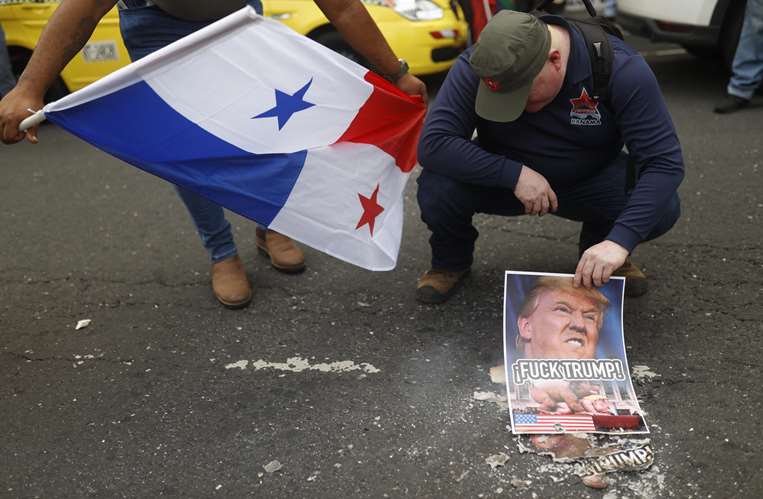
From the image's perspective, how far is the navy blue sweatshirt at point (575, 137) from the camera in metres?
2.38

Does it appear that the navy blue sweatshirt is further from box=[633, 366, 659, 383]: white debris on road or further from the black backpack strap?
box=[633, 366, 659, 383]: white debris on road

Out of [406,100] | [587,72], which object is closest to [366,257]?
[406,100]

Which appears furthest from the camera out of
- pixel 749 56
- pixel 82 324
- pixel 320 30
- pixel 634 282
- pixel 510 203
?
pixel 320 30

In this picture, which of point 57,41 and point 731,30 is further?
point 731,30

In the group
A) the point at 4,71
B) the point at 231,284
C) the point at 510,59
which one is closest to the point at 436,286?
the point at 231,284

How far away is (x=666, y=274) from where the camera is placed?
3.10 meters

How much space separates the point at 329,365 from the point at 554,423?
832mm

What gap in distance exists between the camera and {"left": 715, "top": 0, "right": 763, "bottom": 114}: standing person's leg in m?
4.66

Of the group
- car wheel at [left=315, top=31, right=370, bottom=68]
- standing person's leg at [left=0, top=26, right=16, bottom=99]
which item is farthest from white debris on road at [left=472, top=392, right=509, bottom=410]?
standing person's leg at [left=0, top=26, right=16, bottom=99]

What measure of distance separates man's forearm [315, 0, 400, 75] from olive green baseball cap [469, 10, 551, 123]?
0.42 metres


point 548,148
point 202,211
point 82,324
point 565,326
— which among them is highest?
point 548,148

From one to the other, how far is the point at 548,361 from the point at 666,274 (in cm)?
98

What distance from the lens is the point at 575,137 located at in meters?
2.58

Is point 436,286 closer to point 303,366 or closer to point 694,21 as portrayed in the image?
point 303,366
